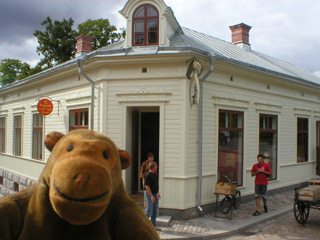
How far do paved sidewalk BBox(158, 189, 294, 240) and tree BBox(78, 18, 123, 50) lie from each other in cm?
2011

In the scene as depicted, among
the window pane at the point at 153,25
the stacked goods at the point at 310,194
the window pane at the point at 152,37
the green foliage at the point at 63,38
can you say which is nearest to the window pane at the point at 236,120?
the stacked goods at the point at 310,194

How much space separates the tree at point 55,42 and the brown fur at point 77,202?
2620 cm

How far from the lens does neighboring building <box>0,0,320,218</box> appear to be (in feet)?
26.2

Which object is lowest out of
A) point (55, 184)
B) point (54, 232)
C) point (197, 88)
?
point (54, 232)

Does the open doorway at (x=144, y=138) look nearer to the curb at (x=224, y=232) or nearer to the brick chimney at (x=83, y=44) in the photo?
the curb at (x=224, y=232)

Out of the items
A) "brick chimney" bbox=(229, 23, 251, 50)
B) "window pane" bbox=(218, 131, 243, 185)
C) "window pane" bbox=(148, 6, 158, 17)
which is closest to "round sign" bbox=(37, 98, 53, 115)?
"window pane" bbox=(148, 6, 158, 17)

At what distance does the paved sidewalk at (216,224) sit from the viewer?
6805 mm

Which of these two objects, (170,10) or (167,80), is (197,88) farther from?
(170,10)

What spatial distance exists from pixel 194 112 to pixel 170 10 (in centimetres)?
294

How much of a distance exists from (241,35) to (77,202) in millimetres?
15653

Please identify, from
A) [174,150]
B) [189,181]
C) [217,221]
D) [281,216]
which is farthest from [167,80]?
[281,216]

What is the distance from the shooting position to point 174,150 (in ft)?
26.3

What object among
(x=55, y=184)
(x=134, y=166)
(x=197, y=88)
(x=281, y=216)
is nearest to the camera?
(x=55, y=184)

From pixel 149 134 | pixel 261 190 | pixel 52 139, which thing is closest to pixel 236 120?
pixel 261 190
